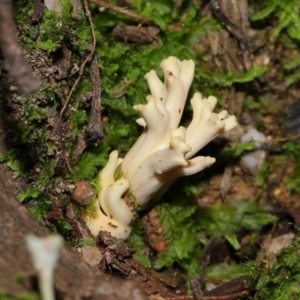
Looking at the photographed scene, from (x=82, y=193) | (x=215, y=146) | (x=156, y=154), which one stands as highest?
(x=156, y=154)

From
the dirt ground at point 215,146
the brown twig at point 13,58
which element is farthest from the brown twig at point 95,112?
the brown twig at point 13,58

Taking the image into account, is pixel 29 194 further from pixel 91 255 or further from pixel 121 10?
pixel 121 10

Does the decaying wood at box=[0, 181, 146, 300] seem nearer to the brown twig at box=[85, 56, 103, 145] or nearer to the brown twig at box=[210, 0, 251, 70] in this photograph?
the brown twig at box=[85, 56, 103, 145]

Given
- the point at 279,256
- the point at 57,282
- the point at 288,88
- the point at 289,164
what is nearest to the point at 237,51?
the point at 288,88

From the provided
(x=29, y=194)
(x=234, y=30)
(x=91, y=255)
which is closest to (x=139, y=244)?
(x=91, y=255)

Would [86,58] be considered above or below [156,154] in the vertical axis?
above

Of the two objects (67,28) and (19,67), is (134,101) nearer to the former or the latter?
(67,28)
